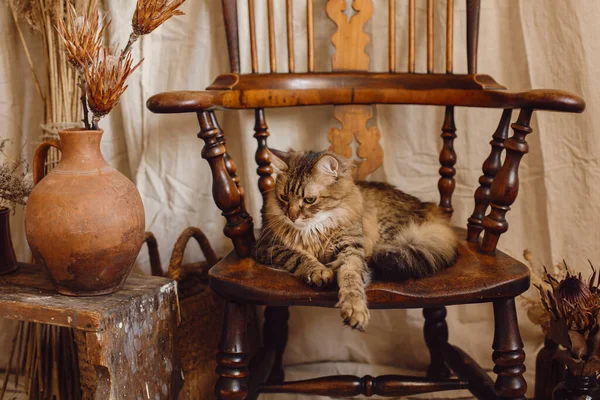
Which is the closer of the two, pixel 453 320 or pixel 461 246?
pixel 461 246

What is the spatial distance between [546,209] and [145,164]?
3.94ft

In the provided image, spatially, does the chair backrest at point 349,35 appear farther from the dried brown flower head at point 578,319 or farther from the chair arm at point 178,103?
the dried brown flower head at point 578,319

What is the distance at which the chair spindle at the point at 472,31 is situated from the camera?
4.72ft

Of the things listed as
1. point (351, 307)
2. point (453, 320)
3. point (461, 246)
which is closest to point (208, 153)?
point (351, 307)

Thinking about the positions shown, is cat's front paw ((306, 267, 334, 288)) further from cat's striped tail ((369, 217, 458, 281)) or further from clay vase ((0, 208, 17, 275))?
clay vase ((0, 208, 17, 275))

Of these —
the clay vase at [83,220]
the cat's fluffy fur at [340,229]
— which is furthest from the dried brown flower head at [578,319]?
the clay vase at [83,220]

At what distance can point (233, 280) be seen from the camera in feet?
3.58

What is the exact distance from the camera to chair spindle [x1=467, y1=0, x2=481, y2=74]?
4.72 ft

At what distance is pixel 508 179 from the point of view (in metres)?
1.11

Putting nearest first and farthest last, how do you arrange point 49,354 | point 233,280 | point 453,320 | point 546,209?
point 233,280, point 49,354, point 546,209, point 453,320

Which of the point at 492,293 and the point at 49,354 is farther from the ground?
the point at 492,293

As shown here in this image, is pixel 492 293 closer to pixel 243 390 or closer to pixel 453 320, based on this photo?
pixel 243 390

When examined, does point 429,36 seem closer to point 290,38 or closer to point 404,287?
point 290,38

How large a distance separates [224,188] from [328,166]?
9.1 inches
